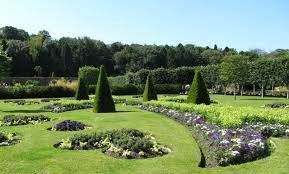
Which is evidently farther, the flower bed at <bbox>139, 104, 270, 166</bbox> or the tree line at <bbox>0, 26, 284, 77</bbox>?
the tree line at <bbox>0, 26, 284, 77</bbox>

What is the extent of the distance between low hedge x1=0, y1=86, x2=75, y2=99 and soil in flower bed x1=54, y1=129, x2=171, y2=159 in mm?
27157

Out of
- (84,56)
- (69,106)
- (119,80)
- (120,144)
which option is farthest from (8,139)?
(84,56)

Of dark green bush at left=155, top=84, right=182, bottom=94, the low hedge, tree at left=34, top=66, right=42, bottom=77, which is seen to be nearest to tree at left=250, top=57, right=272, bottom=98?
dark green bush at left=155, top=84, right=182, bottom=94

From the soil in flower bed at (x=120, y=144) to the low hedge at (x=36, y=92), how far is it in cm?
2716

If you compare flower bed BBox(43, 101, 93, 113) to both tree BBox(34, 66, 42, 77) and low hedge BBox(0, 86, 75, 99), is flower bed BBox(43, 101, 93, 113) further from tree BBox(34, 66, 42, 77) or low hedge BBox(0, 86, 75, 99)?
tree BBox(34, 66, 42, 77)

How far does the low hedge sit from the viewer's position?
126 feet

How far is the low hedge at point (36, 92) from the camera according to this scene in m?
38.4

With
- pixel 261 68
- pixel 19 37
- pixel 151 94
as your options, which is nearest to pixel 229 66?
pixel 261 68

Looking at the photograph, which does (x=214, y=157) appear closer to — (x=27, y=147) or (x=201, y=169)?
(x=201, y=169)

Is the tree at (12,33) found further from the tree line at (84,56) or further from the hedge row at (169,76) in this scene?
the hedge row at (169,76)

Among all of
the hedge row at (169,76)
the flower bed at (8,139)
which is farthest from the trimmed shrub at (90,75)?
the flower bed at (8,139)

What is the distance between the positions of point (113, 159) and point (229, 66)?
30.7 meters

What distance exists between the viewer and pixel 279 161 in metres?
9.59

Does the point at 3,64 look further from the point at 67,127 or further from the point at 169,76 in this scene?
the point at 169,76
